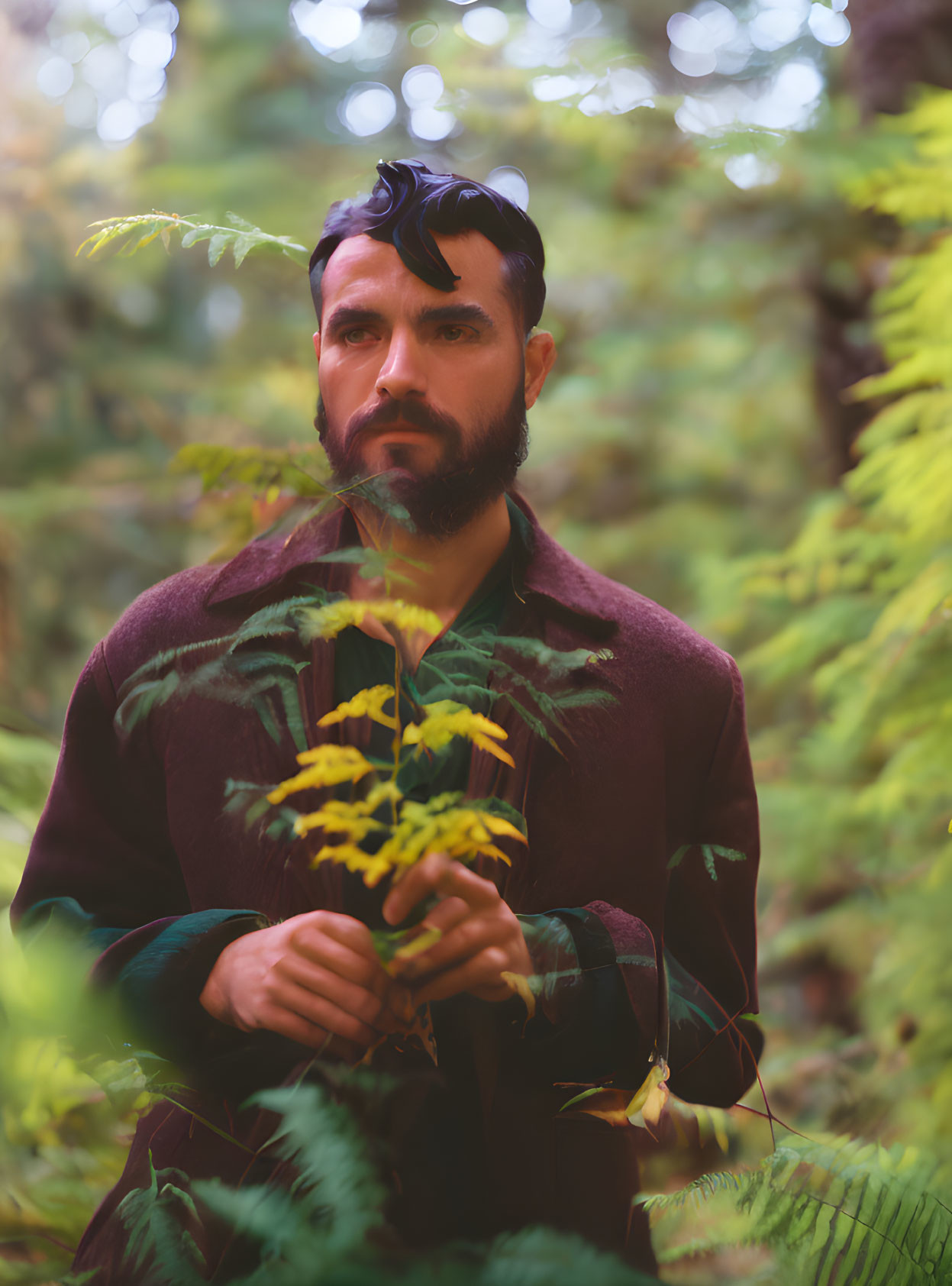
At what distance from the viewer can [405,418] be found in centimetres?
108

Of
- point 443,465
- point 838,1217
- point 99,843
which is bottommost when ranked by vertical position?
Answer: point 838,1217

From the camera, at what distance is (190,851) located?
114 centimetres

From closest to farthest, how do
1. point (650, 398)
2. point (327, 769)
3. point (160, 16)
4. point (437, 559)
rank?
point (327, 769), point (437, 559), point (160, 16), point (650, 398)

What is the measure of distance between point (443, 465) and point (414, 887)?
0.46m

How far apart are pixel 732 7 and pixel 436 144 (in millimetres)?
1643

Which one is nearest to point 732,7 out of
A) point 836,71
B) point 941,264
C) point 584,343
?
point 836,71

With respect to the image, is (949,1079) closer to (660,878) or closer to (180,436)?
(660,878)

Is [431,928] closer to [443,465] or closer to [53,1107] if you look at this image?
[443,465]

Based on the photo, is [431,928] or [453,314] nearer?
[431,928]

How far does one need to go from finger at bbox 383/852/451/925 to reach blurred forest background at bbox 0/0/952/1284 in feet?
1.12

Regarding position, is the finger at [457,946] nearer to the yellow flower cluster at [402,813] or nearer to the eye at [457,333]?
the yellow flower cluster at [402,813]

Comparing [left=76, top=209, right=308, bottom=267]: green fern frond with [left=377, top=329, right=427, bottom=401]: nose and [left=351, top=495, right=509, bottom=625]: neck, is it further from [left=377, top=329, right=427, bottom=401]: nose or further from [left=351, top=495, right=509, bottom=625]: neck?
[left=351, top=495, right=509, bottom=625]: neck

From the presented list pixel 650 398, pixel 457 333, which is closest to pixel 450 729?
pixel 457 333

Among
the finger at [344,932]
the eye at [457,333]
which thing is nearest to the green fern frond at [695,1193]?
the finger at [344,932]
